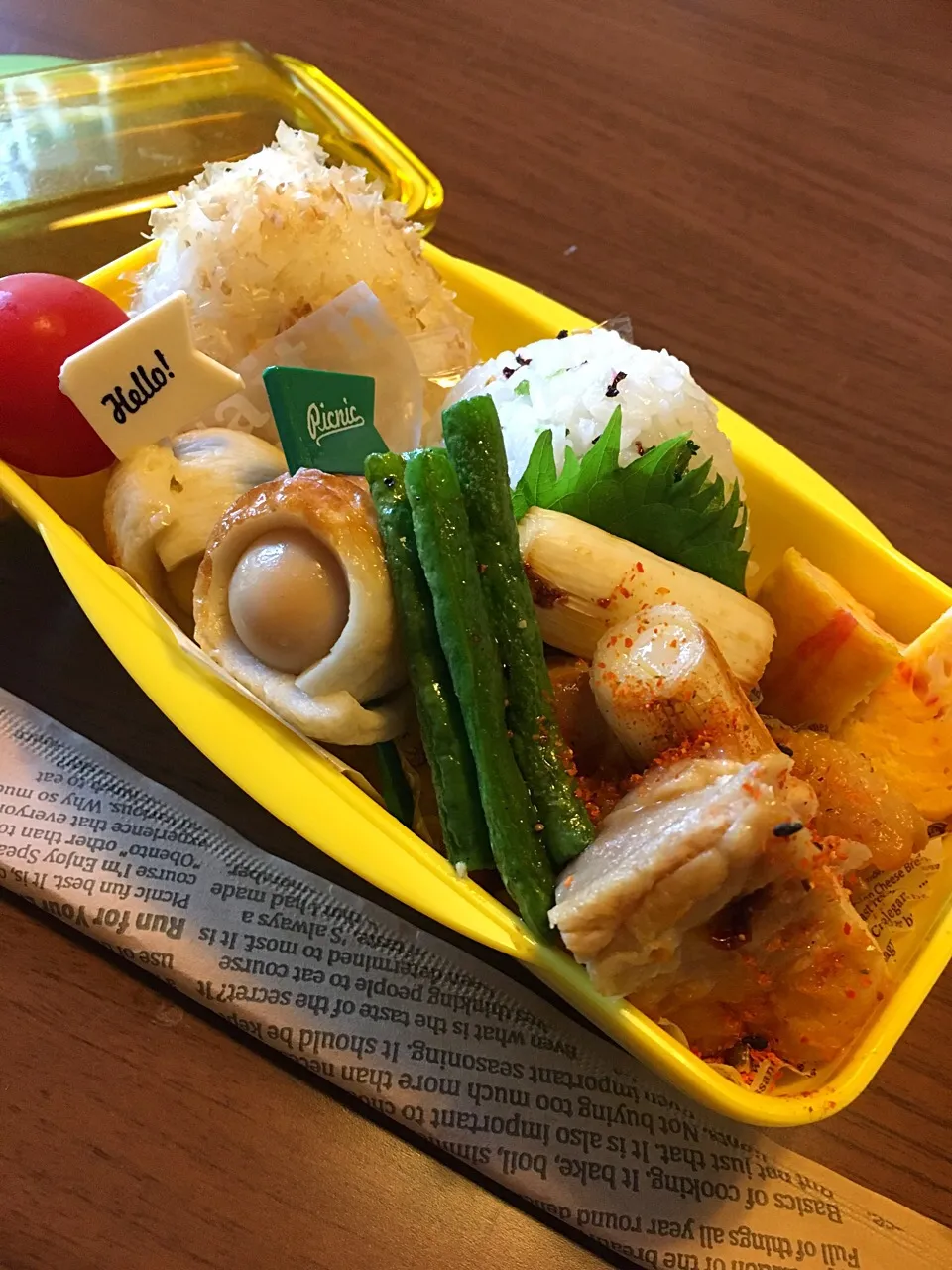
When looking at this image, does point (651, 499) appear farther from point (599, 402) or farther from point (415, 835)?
point (415, 835)

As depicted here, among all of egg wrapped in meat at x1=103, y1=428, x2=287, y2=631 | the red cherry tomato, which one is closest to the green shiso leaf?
egg wrapped in meat at x1=103, y1=428, x2=287, y2=631

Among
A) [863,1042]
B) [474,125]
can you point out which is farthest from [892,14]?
[863,1042]

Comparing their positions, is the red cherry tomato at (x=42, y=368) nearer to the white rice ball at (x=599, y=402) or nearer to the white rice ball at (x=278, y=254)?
the white rice ball at (x=278, y=254)

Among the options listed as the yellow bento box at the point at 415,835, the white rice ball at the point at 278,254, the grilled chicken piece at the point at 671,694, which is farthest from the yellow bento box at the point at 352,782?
the grilled chicken piece at the point at 671,694

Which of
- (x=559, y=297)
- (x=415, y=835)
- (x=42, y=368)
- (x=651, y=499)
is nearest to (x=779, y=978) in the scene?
(x=415, y=835)

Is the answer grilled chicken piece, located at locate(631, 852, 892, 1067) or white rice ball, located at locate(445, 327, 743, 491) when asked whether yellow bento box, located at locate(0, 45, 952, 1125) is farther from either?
white rice ball, located at locate(445, 327, 743, 491)

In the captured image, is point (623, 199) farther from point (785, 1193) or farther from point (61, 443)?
point (785, 1193)
